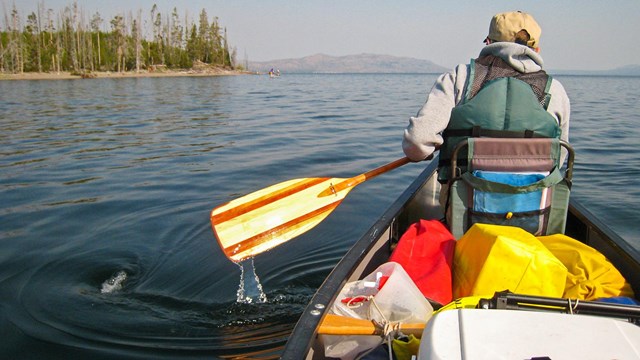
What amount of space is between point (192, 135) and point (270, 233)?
9890 millimetres

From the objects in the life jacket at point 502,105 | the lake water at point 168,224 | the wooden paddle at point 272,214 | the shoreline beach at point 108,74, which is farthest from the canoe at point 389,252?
the shoreline beach at point 108,74

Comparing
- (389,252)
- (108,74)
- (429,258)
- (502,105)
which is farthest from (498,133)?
(108,74)

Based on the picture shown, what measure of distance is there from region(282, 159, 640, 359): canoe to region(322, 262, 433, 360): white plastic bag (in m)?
0.07

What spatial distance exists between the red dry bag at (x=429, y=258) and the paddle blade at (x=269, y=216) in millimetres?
1036

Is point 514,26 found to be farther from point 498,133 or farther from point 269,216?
point 269,216

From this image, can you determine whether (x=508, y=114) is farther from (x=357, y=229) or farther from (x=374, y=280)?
(x=357, y=229)

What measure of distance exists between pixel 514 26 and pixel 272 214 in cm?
205

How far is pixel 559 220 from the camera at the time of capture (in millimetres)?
3080

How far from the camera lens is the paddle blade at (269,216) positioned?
11.3ft

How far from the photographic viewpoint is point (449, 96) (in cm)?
307

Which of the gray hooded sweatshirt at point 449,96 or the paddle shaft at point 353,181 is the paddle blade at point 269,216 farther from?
the gray hooded sweatshirt at point 449,96

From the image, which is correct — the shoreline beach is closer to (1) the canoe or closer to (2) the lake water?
(2) the lake water

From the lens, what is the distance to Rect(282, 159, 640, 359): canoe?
185 centimetres

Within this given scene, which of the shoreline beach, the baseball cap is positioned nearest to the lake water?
the baseball cap
